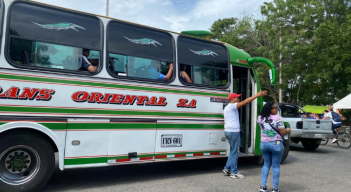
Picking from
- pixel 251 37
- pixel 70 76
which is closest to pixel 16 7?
pixel 70 76

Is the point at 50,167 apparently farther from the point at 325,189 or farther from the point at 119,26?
the point at 325,189

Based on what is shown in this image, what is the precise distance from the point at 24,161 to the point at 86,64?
6.22 ft

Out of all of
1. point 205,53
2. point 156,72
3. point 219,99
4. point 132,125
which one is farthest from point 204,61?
point 132,125

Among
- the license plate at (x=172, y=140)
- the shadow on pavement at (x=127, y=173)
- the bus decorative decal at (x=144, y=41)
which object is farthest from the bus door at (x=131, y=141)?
the bus decorative decal at (x=144, y=41)

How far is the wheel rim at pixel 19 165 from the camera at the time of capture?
4727 mm

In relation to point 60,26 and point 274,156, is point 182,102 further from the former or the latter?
point 60,26

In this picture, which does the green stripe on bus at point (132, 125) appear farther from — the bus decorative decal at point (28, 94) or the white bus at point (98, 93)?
the bus decorative decal at point (28, 94)

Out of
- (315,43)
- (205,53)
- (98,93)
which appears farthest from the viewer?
(315,43)

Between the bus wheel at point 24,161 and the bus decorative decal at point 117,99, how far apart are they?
0.94 m

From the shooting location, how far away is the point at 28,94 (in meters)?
4.80

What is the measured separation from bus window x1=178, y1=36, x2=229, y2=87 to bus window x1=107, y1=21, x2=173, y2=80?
1.25ft

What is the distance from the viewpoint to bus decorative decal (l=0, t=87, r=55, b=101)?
4.64 metres

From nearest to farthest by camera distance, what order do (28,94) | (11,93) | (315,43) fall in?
1. (11,93)
2. (28,94)
3. (315,43)

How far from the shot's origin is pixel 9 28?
187 inches
